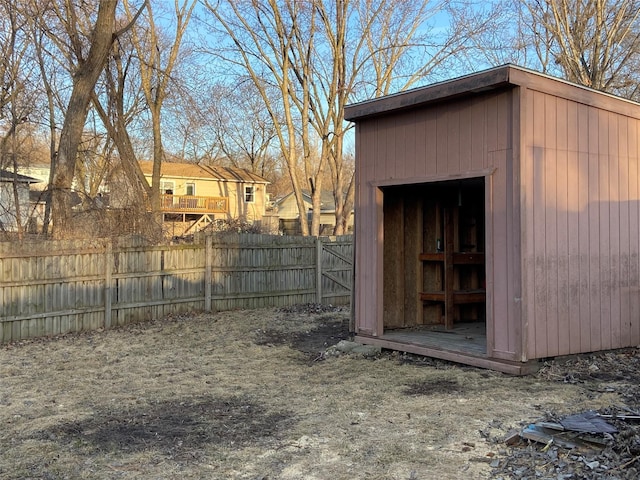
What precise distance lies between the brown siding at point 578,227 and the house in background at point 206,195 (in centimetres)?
2594

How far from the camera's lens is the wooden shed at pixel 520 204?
5949 mm

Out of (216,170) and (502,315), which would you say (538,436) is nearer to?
(502,315)

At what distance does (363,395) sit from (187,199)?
1154 inches

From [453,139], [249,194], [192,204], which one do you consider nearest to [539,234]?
[453,139]

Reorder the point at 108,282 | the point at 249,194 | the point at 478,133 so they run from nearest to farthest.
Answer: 1. the point at 478,133
2. the point at 108,282
3. the point at 249,194

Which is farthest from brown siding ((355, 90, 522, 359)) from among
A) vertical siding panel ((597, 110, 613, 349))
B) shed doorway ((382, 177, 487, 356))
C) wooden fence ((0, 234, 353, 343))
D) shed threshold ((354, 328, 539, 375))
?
wooden fence ((0, 234, 353, 343))

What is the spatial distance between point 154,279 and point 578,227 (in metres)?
7.06

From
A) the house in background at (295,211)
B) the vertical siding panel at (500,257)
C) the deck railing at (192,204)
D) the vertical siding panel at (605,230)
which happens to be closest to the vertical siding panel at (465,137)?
the vertical siding panel at (500,257)

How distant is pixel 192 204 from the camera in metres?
33.6

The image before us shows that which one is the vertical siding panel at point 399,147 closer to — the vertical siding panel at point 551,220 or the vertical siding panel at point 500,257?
the vertical siding panel at point 500,257

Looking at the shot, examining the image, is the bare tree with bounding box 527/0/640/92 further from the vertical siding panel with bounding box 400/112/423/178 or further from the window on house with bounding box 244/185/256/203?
the window on house with bounding box 244/185/256/203

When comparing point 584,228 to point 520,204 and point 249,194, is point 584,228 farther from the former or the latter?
point 249,194

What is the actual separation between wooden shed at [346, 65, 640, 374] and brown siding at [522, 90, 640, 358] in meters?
0.02

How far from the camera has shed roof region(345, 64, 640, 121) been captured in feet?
19.1
